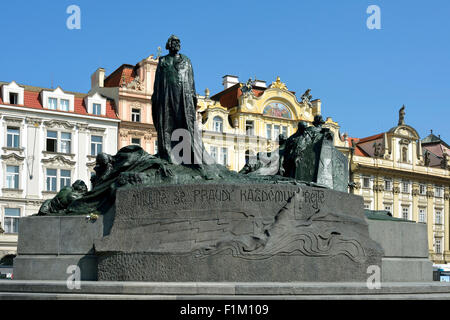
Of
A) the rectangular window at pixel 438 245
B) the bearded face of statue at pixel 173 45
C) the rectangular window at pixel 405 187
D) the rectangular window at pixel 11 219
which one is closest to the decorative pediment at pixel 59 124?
the rectangular window at pixel 11 219

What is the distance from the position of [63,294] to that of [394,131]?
5030 cm

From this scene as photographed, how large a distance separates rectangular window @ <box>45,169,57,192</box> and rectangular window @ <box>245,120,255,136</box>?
553 inches

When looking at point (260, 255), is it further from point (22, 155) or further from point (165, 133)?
point (22, 155)

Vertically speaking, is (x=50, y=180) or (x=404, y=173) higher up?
(x=404, y=173)

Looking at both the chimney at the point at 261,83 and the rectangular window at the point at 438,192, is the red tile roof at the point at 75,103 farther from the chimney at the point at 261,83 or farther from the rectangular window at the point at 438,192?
the rectangular window at the point at 438,192

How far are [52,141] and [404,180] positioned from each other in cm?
2980

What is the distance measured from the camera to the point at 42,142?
131 ft

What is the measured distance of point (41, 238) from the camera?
10742 millimetres

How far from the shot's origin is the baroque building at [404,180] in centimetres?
5331

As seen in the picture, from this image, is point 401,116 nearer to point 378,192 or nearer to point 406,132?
point 406,132

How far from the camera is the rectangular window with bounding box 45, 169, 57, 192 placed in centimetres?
3957

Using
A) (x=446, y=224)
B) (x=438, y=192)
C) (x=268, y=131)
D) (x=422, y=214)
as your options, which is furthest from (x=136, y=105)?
(x=446, y=224)

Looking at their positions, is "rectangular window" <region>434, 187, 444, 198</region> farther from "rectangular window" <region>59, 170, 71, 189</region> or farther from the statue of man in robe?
the statue of man in robe
